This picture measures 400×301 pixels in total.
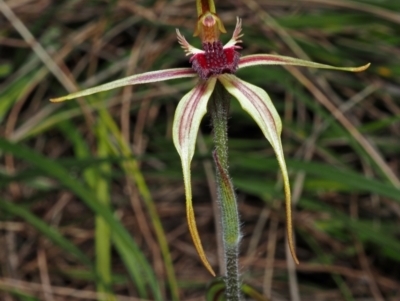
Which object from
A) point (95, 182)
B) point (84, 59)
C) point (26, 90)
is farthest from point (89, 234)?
point (84, 59)

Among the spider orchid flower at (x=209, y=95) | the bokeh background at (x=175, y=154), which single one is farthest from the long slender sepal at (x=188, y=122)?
the bokeh background at (x=175, y=154)

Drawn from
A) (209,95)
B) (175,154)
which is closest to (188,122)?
(209,95)

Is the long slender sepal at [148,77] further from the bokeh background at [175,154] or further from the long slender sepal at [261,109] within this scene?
the bokeh background at [175,154]

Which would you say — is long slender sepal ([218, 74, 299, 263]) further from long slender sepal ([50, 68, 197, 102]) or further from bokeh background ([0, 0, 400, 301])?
bokeh background ([0, 0, 400, 301])

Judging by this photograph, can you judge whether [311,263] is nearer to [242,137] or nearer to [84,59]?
[242,137]

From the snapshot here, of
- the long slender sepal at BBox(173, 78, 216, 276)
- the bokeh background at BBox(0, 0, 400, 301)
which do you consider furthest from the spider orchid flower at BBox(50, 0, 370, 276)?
the bokeh background at BBox(0, 0, 400, 301)

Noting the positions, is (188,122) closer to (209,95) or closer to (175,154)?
(209,95)
